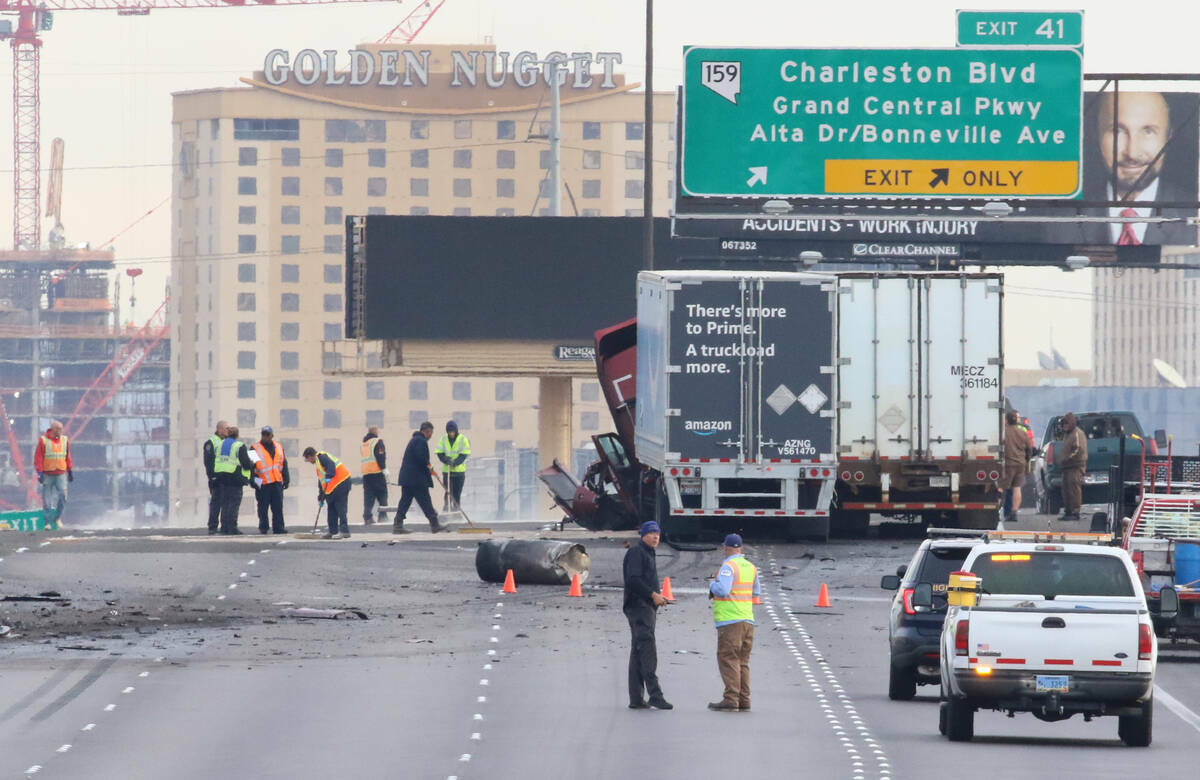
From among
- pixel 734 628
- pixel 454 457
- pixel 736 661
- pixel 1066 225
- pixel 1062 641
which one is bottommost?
pixel 736 661

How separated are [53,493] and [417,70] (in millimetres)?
155699

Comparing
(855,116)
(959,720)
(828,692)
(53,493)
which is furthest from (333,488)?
(959,720)

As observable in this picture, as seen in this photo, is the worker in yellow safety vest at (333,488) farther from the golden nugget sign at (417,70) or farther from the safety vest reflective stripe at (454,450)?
the golden nugget sign at (417,70)

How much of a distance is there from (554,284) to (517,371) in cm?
354

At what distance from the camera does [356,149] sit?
191250mm

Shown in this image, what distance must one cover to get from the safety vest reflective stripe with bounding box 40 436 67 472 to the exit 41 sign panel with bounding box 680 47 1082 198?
11.3 meters

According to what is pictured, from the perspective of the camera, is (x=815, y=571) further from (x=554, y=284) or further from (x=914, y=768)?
(x=554, y=284)

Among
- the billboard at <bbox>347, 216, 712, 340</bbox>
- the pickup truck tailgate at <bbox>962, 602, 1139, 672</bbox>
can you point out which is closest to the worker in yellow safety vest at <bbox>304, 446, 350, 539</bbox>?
the pickup truck tailgate at <bbox>962, 602, 1139, 672</bbox>

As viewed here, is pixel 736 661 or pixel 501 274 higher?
pixel 501 274

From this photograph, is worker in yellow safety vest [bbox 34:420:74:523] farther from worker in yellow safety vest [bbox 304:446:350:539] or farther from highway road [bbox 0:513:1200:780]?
highway road [bbox 0:513:1200:780]

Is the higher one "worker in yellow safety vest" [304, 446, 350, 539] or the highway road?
"worker in yellow safety vest" [304, 446, 350, 539]

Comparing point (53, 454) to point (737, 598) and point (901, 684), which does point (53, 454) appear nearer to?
point (901, 684)

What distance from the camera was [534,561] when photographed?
27.0 m

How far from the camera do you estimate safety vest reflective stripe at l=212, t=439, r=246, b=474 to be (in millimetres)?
33938
